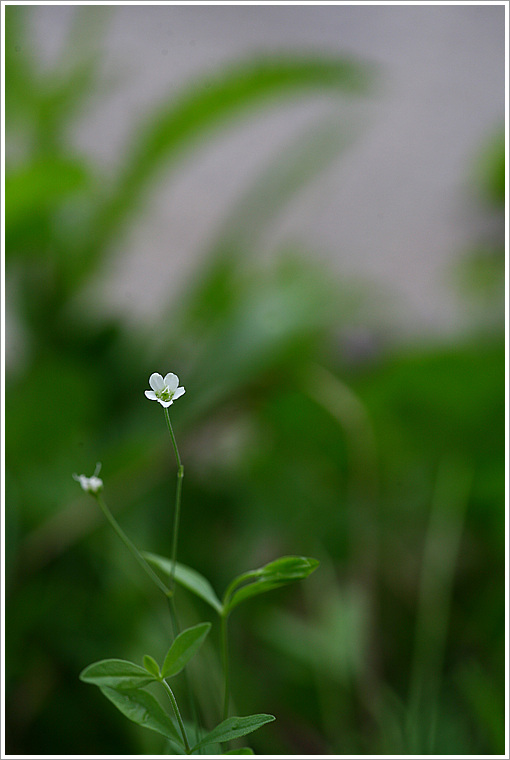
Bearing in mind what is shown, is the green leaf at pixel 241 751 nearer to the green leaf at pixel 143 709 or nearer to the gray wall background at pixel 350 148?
the green leaf at pixel 143 709

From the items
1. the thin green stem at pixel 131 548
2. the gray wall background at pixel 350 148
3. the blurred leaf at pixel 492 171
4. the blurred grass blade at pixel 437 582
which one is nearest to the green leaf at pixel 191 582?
the thin green stem at pixel 131 548

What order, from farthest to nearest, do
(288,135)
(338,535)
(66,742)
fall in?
(288,135) < (338,535) < (66,742)

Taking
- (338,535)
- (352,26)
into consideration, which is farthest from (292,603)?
(352,26)

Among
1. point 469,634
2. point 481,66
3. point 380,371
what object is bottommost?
point 469,634

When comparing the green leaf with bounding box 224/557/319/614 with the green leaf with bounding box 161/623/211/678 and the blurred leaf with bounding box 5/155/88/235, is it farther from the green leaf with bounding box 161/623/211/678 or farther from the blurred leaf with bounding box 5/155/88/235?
the blurred leaf with bounding box 5/155/88/235

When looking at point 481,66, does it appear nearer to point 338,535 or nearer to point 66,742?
point 338,535

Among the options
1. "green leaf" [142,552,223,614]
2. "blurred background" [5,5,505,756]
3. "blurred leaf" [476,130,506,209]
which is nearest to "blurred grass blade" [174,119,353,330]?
"blurred background" [5,5,505,756]

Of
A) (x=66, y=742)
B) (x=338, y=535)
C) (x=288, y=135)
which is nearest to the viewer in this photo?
(x=66, y=742)

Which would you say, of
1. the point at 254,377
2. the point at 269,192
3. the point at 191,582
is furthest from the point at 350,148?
the point at 191,582
